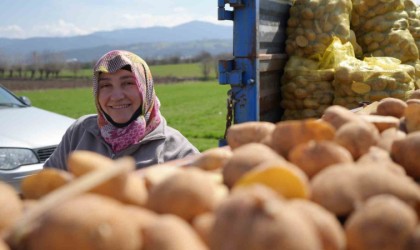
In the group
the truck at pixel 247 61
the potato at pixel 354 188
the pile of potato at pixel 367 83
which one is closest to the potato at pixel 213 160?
the potato at pixel 354 188

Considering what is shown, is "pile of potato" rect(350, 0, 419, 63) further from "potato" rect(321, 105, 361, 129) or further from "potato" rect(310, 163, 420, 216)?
"potato" rect(310, 163, 420, 216)

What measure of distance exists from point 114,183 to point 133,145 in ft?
7.49

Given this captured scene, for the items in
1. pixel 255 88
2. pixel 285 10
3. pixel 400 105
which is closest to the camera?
pixel 400 105

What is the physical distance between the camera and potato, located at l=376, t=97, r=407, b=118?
2048 mm

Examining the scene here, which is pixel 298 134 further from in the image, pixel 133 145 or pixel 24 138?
pixel 24 138

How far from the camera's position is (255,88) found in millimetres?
3832

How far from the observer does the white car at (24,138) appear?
4922 mm

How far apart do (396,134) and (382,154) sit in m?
0.24

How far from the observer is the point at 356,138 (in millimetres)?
1423

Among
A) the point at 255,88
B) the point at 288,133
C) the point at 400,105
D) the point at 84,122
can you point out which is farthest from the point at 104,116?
the point at 288,133

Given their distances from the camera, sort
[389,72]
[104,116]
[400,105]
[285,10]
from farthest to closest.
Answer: [285,10] → [389,72] → [104,116] → [400,105]

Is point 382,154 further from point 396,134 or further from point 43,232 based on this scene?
point 43,232

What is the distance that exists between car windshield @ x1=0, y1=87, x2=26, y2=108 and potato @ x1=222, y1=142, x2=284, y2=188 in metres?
5.51

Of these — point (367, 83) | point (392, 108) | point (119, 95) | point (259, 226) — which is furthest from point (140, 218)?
point (367, 83)
